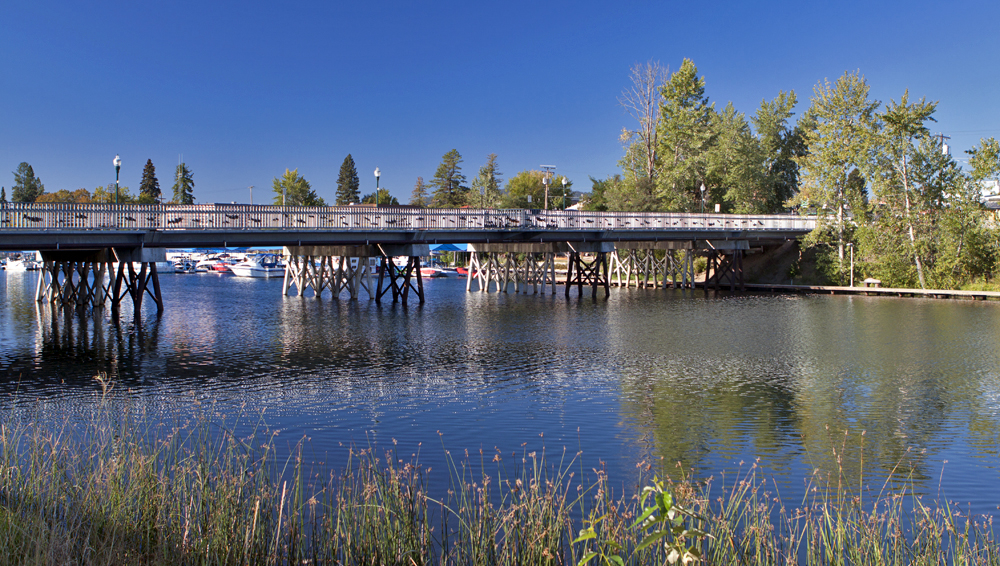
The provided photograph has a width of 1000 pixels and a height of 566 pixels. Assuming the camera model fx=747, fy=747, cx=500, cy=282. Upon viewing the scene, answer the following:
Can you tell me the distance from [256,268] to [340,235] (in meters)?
54.5

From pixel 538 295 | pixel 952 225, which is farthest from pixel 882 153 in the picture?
pixel 538 295

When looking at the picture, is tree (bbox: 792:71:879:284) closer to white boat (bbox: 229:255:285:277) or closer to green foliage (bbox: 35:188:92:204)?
white boat (bbox: 229:255:285:277)

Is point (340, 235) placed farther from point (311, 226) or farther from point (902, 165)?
point (902, 165)

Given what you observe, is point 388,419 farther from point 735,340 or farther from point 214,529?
point 735,340

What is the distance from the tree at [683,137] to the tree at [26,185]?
389 ft

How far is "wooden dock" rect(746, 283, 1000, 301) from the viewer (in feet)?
139

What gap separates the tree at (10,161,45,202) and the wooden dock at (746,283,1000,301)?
130m

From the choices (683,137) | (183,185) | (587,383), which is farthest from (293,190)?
(587,383)

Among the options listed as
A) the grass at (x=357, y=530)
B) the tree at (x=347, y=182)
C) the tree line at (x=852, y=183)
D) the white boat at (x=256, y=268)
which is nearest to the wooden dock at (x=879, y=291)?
the tree line at (x=852, y=183)

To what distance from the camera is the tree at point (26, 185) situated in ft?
436

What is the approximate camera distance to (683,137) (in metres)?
63.2

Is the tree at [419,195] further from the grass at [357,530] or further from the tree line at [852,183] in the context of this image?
the grass at [357,530]

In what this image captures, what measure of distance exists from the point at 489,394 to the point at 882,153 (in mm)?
40481

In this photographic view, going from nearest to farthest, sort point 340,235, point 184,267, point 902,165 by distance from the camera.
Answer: point 340,235 < point 902,165 < point 184,267
